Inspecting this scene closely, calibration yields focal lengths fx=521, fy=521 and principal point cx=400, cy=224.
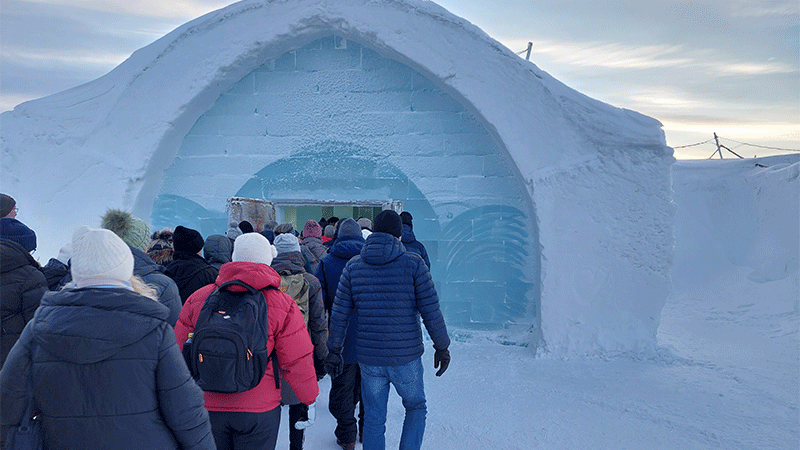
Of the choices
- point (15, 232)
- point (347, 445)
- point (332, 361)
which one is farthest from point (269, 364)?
point (15, 232)

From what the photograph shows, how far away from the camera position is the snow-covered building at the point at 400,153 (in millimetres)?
5457

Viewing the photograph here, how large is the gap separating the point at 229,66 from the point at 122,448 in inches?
→ 204

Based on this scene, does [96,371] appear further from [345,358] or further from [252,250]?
[345,358]

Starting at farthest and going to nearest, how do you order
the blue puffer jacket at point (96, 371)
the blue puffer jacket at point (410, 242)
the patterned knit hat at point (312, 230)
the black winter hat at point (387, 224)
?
the blue puffer jacket at point (410, 242)
the patterned knit hat at point (312, 230)
the black winter hat at point (387, 224)
the blue puffer jacket at point (96, 371)

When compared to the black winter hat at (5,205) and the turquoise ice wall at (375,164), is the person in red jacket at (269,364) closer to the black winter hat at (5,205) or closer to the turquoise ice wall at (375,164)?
the black winter hat at (5,205)

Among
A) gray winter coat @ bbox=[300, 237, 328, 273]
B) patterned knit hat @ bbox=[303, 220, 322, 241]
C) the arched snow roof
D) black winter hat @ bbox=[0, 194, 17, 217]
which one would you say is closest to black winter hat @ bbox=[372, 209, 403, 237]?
gray winter coat @ bbox=[300, 237, 328, 273]

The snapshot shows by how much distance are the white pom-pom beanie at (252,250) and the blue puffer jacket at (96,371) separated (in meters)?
0.70

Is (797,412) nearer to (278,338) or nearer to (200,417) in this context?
(278,338)

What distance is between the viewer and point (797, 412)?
415 cm

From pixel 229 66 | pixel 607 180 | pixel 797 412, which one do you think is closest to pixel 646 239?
pixel 607 180

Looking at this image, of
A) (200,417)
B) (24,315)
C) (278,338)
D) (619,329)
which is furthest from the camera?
(619,329)

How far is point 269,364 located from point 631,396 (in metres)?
3.50

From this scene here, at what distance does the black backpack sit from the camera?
199cm

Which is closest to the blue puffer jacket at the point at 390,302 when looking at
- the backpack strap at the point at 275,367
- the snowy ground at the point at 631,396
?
the backpack strap at the point at 275,367
